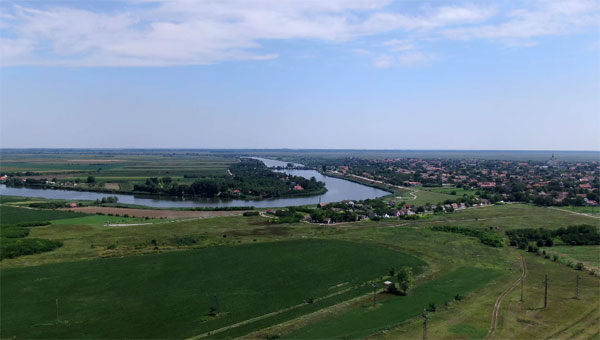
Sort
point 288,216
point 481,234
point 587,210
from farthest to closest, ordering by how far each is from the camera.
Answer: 1. point 587,210
2. point 288,216
3. point 481,234

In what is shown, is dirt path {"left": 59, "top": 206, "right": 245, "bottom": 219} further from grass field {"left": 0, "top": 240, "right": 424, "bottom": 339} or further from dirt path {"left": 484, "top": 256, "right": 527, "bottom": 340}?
dirt path {"left": 484, "top": 256, "right": 527, "bottom": 340}

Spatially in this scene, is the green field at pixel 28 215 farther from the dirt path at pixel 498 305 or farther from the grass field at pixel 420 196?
the grass field at pixel 420 196

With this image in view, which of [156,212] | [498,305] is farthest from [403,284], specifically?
[156,212]

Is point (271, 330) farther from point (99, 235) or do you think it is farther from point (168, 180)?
point (168, 180)

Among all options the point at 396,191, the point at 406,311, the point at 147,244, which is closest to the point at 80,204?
the point at 147,244

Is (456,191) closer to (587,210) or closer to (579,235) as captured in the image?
(587,210)

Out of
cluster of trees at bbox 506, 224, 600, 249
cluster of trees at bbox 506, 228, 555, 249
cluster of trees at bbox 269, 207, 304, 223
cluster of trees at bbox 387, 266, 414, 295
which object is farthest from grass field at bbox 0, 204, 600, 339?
cluster of trees at bbox 269, 207, 304, 223
